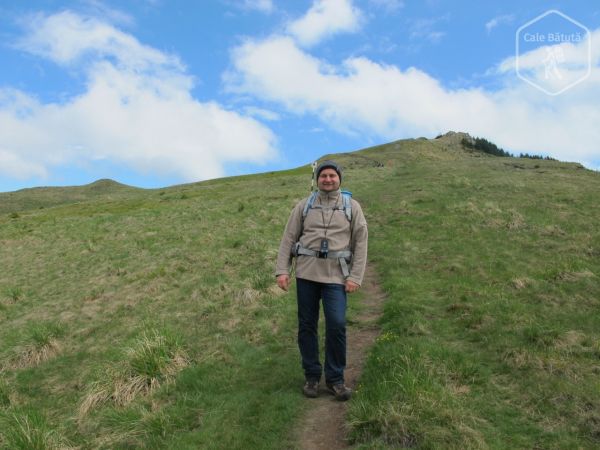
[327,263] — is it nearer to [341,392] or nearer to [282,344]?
[341,392]

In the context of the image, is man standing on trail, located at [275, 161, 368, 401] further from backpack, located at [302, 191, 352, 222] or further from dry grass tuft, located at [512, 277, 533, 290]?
dry grass tuft, located at [512, 277, 533, 290]

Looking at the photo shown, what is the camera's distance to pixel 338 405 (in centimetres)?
664

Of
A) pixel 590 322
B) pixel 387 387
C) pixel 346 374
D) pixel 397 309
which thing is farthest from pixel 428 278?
pixel 387 387

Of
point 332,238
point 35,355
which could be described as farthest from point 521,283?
point 35,355

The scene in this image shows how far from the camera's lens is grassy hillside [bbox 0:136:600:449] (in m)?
5.96

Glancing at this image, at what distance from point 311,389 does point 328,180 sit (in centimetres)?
326

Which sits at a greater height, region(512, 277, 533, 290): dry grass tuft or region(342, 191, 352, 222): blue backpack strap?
region(342, 191, 352, 222): blue backpack strap

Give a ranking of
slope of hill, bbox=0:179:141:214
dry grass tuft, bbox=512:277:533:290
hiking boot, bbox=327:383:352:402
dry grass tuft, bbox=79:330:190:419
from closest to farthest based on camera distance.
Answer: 1. hiking boot, bbox=327:383:352:402
2. dry grass tuft, bbox=79:330:190:419
3. dry grass tuft, bbox=512:277:533:290
4. slope of hill, bbox=0:179:141:214

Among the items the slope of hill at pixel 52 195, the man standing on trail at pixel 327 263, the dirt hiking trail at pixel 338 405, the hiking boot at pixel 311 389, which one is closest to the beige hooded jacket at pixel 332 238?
the man standing on trail at pixel 327 263

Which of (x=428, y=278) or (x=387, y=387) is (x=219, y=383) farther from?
(x=428, y=278)

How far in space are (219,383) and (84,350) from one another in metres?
4.79

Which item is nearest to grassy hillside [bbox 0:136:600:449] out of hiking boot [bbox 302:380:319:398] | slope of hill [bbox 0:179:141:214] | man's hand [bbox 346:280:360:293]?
hiking boot [bbox 302:380:319:398]

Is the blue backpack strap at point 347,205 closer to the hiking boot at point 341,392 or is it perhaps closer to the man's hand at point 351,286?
the man's hand at point 351,286

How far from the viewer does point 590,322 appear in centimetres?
863
